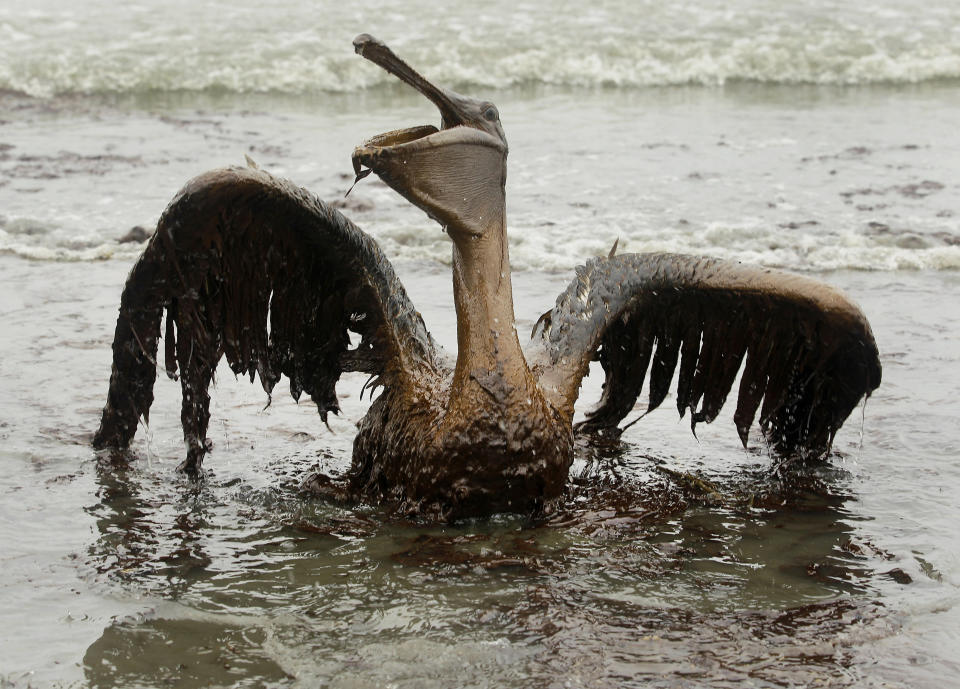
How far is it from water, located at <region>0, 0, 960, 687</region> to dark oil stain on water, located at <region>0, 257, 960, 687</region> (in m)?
0.01

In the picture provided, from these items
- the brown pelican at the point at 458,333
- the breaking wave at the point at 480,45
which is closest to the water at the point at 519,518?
the brown pelican at the point at 458,333

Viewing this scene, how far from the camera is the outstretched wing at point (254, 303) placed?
198 inches

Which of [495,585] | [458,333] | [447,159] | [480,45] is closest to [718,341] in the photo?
[458,333]

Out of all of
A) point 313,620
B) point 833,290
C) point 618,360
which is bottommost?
point 313,620

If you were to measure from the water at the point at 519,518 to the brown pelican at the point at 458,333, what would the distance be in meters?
0.26

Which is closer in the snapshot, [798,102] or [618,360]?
[618,360]

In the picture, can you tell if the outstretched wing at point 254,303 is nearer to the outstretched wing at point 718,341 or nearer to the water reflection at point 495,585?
the water reflection at point 495,585

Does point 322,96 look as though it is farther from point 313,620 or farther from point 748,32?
point 313,620

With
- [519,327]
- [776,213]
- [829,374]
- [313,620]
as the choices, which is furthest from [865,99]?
[313,620]

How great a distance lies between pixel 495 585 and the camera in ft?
14.9

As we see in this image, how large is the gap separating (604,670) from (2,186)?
29.2 feet

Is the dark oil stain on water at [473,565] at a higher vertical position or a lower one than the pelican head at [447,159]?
lower

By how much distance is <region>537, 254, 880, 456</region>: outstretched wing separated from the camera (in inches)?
214

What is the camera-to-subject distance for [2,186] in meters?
11.2
